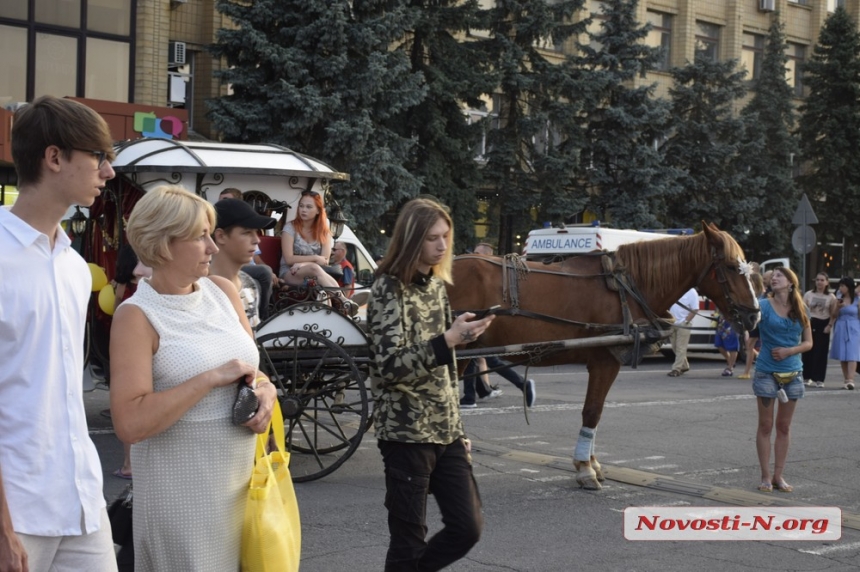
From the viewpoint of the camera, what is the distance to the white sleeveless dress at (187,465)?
3.13 meters

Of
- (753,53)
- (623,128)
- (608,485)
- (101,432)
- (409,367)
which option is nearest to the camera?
(409,367)

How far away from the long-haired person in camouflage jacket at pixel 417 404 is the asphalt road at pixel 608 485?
1584mm

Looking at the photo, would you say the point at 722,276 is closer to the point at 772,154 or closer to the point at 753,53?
the point at 772,154

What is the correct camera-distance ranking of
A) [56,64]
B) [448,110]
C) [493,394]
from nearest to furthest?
[493,394], [56,64], [448,110]

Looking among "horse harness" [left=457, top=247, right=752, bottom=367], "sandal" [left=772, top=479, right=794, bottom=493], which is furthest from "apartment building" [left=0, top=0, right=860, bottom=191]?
"sandal" [left=772, top=479, right=794, bottom=493]

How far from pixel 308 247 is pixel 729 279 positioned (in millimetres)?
3536

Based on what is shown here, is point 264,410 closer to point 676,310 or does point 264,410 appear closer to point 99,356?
point 99,356

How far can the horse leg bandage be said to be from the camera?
820cm

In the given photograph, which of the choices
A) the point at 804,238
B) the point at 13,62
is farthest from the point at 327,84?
the point at 804,238

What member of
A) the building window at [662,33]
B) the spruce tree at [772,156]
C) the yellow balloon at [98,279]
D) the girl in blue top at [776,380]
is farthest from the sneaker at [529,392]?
the building window at [662,33]

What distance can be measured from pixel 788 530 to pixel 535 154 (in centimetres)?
2405

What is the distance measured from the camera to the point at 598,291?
348 inches

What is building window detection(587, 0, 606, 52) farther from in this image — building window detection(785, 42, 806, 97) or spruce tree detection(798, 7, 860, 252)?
building window detection(785, 42, 806, 97)

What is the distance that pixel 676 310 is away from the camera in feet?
65.7
